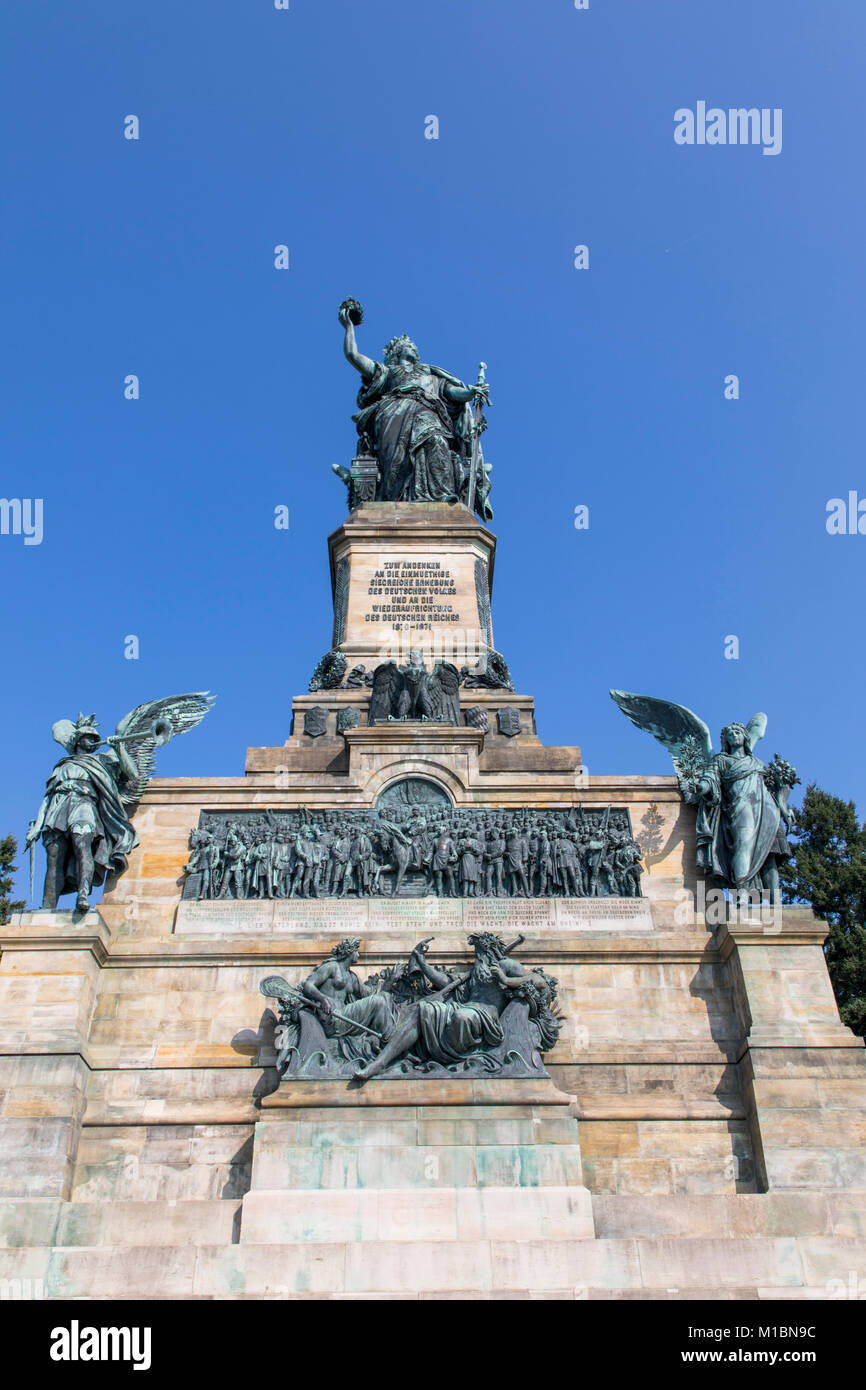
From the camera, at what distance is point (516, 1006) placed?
47.7 ft

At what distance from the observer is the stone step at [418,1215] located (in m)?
12.6

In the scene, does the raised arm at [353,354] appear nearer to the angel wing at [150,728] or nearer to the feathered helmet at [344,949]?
the angel wing at [150,728]

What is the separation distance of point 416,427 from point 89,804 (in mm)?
12236

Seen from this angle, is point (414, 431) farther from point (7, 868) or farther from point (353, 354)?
point (7, 868)

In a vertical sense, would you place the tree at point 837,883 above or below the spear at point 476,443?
below

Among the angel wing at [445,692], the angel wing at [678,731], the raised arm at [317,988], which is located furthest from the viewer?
the angel wing at [445,692]

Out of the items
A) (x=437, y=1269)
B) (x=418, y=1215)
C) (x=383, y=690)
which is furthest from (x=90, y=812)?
(x=437, y=1269)

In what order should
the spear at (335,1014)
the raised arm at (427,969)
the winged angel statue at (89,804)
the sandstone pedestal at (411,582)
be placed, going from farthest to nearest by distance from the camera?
the sandstone pedestal at (411,582) < the winged angel statue at (89,804) < the raised arm at (427,969) < the spear at (335,1014)

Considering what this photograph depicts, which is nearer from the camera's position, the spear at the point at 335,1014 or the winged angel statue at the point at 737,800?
the spear at the point at 335,1014

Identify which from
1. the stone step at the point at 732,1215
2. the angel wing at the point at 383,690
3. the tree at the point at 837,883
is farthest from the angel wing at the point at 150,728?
the tree at the point at 837,883

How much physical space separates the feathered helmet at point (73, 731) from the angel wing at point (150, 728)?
13.9 inches

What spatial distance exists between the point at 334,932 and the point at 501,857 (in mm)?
2687

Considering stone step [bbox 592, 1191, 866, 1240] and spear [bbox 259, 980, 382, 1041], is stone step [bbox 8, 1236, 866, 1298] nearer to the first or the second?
stone step [bbox 592, 1191, 866, 1240]
